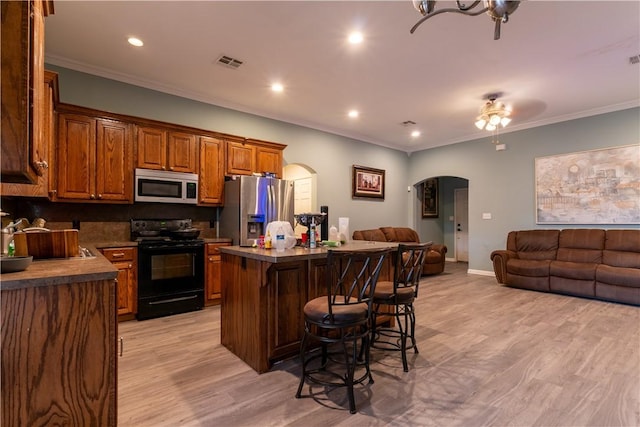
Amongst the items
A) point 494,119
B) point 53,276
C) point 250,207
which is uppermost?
point 494,119

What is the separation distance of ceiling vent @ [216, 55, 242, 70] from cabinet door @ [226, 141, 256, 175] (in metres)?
1.19

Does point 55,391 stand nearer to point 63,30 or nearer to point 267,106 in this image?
point 63,30

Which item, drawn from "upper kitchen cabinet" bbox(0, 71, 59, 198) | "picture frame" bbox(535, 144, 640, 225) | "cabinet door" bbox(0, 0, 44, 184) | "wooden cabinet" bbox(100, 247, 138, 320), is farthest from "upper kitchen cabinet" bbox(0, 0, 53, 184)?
"picture frame" bbox(535, 144, 640, 225)

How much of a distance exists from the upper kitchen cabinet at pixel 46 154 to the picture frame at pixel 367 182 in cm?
484

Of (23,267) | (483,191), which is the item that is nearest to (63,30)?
(23,267)

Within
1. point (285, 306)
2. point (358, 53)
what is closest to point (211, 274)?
point (285, 306)

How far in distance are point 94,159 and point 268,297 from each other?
9.09 feet

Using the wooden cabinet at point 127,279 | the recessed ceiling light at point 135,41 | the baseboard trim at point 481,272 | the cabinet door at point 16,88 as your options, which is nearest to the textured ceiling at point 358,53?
the recessed ceiling light at point 135,41

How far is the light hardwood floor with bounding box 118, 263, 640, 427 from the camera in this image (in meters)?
1.91

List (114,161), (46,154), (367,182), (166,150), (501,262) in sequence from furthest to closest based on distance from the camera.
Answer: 1. (367,182)
2. (501,262)
3. (166,150)
4. (114,161)
5. (46,154)

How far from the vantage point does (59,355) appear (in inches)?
52.4

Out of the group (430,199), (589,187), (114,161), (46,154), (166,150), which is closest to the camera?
(46,154)

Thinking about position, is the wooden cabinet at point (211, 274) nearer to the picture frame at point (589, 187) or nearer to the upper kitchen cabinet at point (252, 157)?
the upper kitchen cabinet at point (252, 157)

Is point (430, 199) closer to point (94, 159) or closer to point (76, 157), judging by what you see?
point (94, 159)
